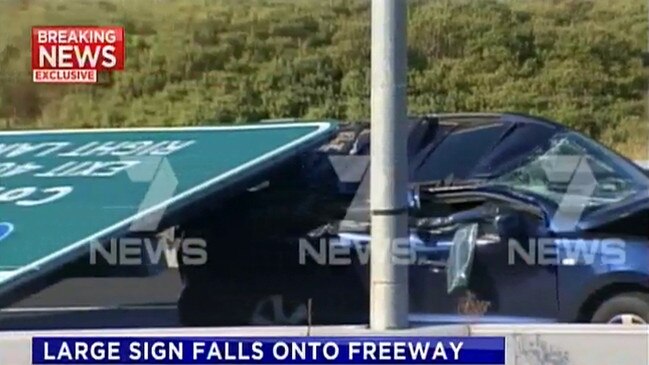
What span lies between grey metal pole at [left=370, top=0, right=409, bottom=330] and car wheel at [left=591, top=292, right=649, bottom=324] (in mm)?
883

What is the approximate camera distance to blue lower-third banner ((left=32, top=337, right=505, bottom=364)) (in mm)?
3871

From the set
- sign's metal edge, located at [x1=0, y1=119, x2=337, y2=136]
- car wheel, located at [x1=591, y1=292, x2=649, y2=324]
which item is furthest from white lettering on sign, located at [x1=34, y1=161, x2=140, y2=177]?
car wheel, located at [x1=591, y1=292, x2=649, y2=324]

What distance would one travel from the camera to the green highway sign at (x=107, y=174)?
3.96 meters

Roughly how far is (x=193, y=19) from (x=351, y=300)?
1.39 metres

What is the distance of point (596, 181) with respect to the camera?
3889 millimetres

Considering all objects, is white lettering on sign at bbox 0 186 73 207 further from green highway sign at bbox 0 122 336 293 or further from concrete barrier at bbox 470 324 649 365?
concrete barrier at bbox 470 324 649 365

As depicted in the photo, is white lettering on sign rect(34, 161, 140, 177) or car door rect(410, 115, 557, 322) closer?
car door rect(410, 115, 557, 322)

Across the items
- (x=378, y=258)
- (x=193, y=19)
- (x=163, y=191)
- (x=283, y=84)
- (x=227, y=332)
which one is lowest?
(x=227, y=332)

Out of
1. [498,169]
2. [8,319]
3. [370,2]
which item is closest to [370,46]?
[370,2]

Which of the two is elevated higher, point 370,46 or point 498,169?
point 370,46

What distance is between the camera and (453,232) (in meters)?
3.96

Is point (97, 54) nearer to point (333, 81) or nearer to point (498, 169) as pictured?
point (333, 81)

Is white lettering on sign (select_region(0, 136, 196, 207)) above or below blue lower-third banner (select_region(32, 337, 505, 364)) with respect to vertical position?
above

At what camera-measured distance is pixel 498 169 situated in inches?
154
